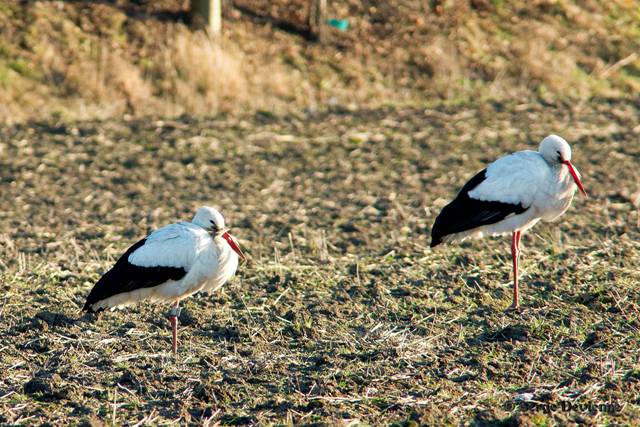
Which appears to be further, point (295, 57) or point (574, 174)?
point (295, 57)

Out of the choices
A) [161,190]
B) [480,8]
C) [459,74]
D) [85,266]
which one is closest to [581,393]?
[85,266]

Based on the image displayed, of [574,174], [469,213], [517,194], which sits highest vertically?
[574,174]

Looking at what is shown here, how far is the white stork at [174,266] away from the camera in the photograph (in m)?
6.78

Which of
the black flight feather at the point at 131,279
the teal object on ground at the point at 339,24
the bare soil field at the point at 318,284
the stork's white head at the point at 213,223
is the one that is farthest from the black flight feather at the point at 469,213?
the teal object on ground at the point at 339,24

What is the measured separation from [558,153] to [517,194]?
44cm

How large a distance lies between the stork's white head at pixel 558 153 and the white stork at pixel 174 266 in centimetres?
254

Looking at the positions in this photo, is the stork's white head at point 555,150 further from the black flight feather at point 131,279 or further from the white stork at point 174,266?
the black flight feather at point 131,279

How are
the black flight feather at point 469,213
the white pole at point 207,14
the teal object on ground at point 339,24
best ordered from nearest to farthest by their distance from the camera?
the black flight feather at point 469,213
the white pole at point 207,14
the teal object on ground at point 339,24

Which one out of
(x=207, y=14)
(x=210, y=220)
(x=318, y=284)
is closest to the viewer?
(x=210, y=220)

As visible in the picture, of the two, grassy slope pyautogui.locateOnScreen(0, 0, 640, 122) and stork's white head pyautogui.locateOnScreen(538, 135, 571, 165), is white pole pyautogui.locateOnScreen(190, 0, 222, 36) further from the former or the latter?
stork's white head pyautogui.locateOnScreen(538, 135, 571, 165)

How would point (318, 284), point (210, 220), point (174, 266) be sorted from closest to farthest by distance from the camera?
point (174, 266) < point (210, 220) < point (318, 284)

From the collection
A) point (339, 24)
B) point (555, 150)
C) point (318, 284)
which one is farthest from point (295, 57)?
point (555, 150)

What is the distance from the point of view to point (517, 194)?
761 centimetres

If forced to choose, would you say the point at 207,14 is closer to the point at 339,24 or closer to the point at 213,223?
the point at 339,24
